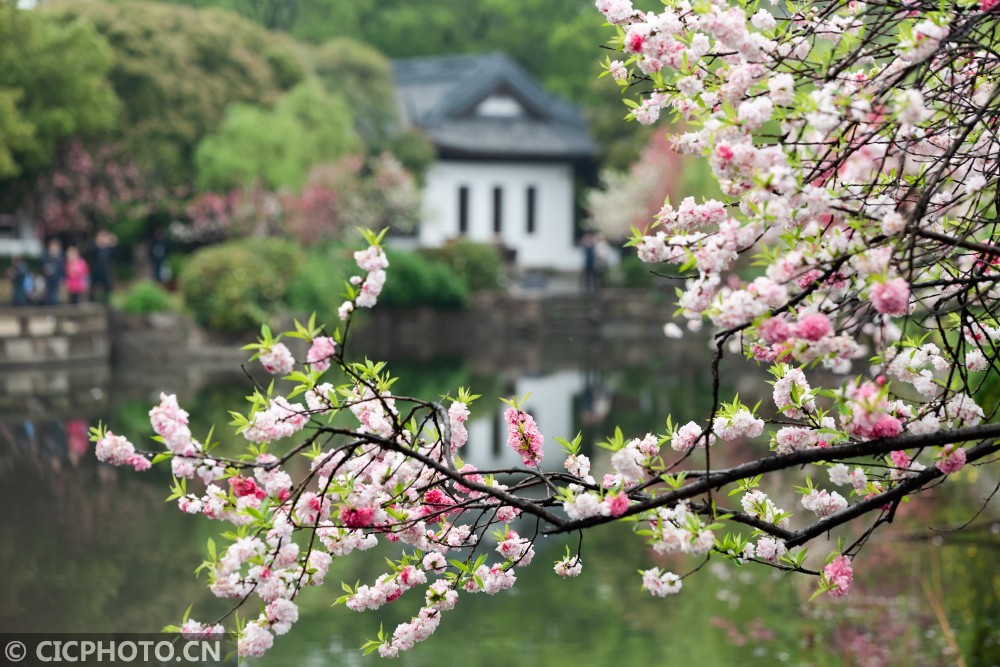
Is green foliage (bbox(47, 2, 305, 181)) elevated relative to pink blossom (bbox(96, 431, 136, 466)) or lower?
lower

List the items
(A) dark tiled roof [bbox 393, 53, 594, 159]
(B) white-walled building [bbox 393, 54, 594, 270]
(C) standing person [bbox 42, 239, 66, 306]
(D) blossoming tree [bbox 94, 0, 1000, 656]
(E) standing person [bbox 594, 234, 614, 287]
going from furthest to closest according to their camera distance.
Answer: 1. (B) white-walled building [bbox 393, 54, 594, 270]
2. (A) dark tiled roof [bbox 393, 53, 594, 159]
3. (E) standing person [bbox 594, 234, 614, 287]
4. (C) standing person [bbox 42, 239, 66, 306]
5. (D) blossoming tree [bbox 94, 0, 1000, 656]

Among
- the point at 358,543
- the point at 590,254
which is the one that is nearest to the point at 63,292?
the point at 590,254

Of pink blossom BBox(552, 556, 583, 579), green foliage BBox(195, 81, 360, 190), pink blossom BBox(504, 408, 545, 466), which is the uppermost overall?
pink blossom BBox(504, 408, 545, 466)

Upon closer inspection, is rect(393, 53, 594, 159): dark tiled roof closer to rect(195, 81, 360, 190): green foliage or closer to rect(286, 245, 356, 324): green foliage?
rect(195, 81, 360, 190): green foliage

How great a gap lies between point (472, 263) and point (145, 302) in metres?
11.6

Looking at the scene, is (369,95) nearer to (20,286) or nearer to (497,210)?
(497,210)

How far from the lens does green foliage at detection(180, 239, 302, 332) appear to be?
31141mm

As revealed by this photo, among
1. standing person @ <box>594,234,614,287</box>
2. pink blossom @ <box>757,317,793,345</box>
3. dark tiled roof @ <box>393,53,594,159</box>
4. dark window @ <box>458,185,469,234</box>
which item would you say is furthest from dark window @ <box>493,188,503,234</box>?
pink blossom @ <box>757,317,793,345</box>

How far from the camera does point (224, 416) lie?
21797mm

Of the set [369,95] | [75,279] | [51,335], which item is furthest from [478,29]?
[51,335]

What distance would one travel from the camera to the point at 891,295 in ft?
12.6

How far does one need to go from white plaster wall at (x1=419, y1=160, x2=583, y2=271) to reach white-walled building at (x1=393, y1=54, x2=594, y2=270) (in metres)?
0.04

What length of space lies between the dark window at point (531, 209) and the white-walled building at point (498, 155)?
38 mm

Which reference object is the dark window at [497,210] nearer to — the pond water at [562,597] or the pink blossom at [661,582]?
the pond water at [562,597]
